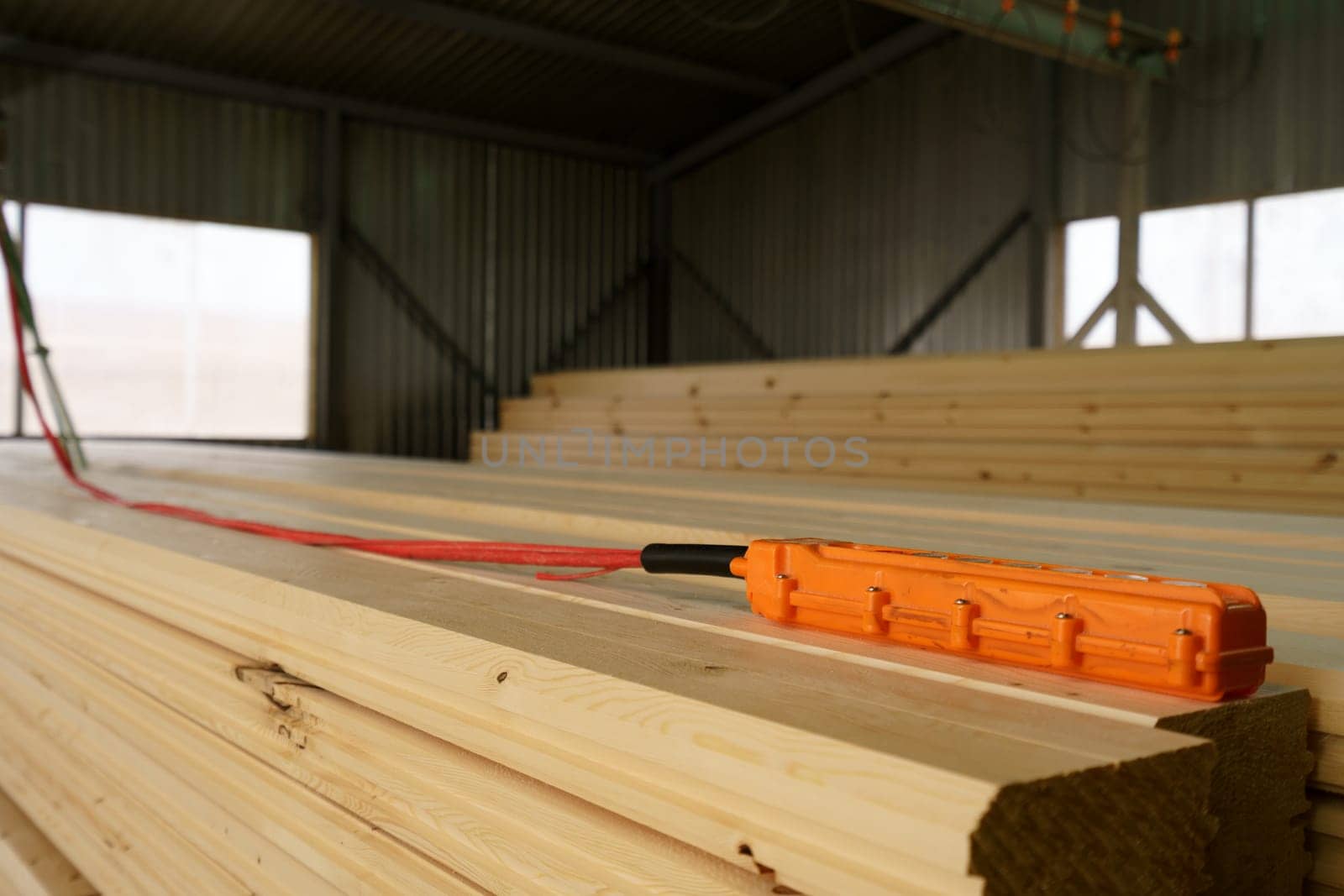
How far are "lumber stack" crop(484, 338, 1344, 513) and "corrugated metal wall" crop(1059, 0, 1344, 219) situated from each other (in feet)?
12.5

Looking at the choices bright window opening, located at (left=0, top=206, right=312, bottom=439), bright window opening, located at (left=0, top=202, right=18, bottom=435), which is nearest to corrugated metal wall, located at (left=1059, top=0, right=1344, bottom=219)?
bright window opening, located at (left=0, top=206, right=312, bottom=439)

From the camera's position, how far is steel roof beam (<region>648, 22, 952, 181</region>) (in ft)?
32.8

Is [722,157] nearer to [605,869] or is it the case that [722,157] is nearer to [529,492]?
[529,492]

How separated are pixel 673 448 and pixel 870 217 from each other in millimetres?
5031

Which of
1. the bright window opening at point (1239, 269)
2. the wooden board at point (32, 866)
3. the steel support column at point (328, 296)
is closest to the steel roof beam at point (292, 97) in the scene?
the steel support column at point (328, 296)

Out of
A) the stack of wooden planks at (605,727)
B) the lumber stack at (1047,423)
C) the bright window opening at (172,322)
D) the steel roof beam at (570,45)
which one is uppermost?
the steel roof beam at (570,45)

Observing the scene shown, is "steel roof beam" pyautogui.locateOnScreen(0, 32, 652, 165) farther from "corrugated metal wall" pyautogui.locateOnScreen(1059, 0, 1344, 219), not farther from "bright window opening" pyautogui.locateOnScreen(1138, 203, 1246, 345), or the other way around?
"bright window opening" pyautogui.locateOnScreen(1138, 203, 1246, 345)

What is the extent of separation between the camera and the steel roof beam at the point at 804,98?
9992 millimetres

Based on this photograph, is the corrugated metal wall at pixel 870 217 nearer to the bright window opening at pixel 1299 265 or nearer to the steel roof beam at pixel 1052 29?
the steel roof beam at pixel 1052 29

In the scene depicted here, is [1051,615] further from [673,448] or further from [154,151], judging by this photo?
[154,151]

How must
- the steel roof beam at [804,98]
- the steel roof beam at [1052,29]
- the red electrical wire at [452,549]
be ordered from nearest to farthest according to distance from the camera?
1. the red electrical wire at [452,549]
2. the steel roof beam at [1052,29]
3. the steel roof beam at [804,98]

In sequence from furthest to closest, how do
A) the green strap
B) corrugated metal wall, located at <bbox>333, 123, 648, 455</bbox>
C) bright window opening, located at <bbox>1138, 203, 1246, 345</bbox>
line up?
corrugated metal wall, located at <bbox>333, 123, 648, 455</bbox>, bright window opening, located at <bbox>1138, 203, 1246, 345</bbox>, the green strap

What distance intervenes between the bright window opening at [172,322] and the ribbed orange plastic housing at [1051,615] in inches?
400

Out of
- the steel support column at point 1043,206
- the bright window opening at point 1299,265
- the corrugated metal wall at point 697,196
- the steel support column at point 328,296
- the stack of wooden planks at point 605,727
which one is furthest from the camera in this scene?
the steel support column at point 328,296
